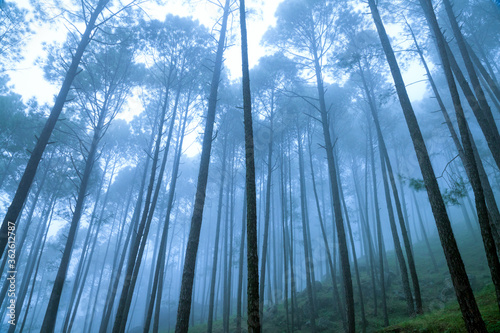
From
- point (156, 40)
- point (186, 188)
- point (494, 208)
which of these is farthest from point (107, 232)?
point (494, 208)

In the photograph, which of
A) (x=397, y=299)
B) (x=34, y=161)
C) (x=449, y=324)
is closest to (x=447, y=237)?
(x=449, y=324)

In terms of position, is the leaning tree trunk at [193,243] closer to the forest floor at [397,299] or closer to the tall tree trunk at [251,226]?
the tall tree trunk at [251,226]

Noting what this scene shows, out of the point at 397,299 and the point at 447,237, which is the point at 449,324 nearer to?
the point at 447,237

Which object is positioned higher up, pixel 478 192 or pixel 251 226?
pixel 478 192

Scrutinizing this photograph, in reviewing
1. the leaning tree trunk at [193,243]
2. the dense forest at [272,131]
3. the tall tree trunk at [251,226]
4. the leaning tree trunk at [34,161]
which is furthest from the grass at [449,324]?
the leaning tree trunk at [34,161]

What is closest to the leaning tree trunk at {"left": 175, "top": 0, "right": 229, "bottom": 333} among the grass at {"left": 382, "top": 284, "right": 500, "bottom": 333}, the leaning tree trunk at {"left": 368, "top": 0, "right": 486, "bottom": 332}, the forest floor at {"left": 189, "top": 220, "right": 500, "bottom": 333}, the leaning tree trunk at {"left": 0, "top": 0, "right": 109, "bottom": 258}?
the leaning tree trunk at {"left": 0, "top": 0, "right": 109, "bottom": 258}

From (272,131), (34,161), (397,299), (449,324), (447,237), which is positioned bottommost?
(449,324)

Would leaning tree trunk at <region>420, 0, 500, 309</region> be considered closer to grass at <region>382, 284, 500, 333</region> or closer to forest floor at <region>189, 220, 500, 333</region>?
grass at <region>382, 284, 500, 333</region>

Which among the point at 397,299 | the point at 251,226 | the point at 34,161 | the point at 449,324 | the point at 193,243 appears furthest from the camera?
the point at 397,299

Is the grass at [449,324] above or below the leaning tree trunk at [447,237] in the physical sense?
below

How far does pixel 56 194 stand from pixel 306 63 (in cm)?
1804

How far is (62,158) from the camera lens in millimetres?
16125

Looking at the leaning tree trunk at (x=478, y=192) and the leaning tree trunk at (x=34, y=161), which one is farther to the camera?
the leaning tree trunk at (x=34, y=161)

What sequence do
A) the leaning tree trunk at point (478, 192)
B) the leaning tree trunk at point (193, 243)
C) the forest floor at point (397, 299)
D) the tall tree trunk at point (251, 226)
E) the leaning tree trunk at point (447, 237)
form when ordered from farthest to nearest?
the forest floor at point (397, 299) < the leaning tree trunk at point (193, 243) < the leaning tree trunk at point (478, 192) < the leaning tree trunk at point (447, 237) < the tall tree trunk at point (251, 226)
